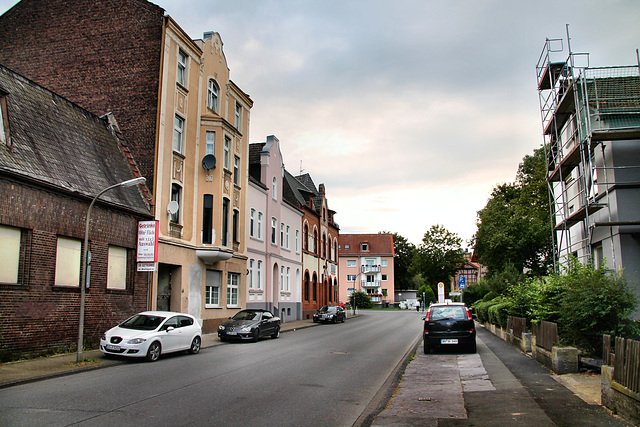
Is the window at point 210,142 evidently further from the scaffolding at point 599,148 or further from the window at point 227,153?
the scaffolding at point 599,148

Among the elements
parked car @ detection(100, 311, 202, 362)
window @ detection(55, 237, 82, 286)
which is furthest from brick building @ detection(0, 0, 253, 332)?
parked car @ detection(100, 311, 202, 362)

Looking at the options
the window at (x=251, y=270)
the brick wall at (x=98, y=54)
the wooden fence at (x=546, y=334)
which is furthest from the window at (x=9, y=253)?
the window at (x=251, y=270)

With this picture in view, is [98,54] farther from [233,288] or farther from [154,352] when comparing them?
[154,352]

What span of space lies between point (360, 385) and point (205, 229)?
1650 centimetres

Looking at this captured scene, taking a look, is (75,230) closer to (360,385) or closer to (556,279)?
(360,385)

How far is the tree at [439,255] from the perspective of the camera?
293 ft

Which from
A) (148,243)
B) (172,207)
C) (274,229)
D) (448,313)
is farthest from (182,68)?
(448,313)

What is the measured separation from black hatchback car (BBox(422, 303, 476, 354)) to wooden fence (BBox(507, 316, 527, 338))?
1.69m

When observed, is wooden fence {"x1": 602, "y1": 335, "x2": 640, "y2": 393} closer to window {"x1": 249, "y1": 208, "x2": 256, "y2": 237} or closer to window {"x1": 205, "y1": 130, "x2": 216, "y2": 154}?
window {"x1": 205, "y1": 130, "x2": 216, "y2": 154}

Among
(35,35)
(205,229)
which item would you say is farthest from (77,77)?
(205,229)

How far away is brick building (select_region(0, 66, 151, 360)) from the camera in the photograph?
15.1 m

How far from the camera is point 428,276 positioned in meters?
90.9

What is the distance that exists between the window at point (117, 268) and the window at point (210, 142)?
26.2 ft

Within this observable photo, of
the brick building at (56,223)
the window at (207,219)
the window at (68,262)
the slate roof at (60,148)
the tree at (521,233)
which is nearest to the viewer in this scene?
the brick building at (56,223)
